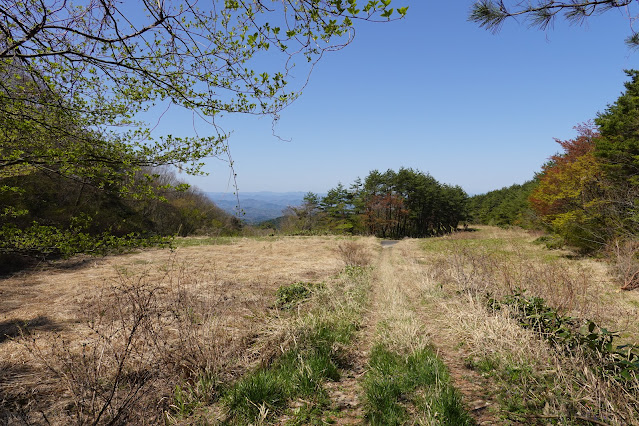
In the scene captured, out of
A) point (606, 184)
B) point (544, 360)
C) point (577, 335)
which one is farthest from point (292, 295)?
point (606, 184)

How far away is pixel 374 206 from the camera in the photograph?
43.9 m

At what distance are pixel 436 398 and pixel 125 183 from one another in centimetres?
510

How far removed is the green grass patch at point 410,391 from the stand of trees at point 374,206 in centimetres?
3611

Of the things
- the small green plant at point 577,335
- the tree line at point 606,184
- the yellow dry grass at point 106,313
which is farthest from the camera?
→ the tree line at point 606,184

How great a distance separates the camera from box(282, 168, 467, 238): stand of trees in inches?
1737

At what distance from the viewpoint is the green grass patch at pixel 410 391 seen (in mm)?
2861

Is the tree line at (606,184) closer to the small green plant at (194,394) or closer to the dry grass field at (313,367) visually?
the dry grass field at (313,367)

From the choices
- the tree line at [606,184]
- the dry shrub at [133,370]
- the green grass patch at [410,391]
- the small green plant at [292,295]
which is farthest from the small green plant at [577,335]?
the tree line at [606,184]

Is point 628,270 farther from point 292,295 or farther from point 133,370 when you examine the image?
point 133,370

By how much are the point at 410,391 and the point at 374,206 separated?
41.3 m

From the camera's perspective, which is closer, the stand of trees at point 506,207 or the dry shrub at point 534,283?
the dry shrub at point 534,283

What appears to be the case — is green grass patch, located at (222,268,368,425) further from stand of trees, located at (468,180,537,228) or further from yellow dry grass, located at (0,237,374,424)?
stand of trees, located at (468,180,537,228)

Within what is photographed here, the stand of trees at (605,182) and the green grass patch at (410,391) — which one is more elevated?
the stand of trees at (605,182)

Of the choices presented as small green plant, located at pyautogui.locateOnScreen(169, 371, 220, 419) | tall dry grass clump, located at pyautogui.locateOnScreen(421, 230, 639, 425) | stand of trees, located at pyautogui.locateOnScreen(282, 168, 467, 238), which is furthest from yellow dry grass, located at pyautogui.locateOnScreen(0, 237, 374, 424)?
stand of trees, located at pyautogui.locateOnScreen(282, 168, 467, 238)
